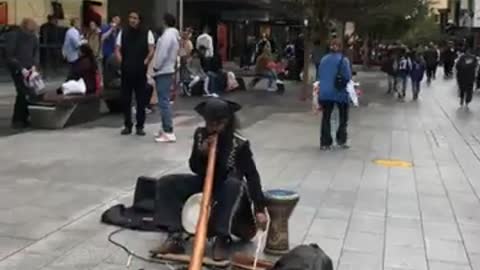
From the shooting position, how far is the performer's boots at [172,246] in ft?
19.4

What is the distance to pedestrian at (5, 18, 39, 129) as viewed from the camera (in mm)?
12547

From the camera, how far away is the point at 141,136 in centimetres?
1218

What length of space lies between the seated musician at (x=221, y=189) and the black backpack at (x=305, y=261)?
1157 millimetres

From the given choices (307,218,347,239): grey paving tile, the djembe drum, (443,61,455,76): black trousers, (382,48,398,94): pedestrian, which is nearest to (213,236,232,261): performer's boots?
the djembe drum

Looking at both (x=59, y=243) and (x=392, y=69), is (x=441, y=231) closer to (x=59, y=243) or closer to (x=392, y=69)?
(x=59, y=243)

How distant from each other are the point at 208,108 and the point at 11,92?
15068mm

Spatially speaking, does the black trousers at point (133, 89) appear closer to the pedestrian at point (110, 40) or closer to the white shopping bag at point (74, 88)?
the white shopping bag at point (74, 88)

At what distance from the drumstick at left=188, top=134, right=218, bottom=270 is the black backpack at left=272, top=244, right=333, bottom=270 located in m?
0.47

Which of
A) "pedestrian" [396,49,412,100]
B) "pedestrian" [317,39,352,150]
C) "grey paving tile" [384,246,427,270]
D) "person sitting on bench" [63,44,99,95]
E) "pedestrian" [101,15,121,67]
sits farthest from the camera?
"pedestrian" [396,49,412,100]

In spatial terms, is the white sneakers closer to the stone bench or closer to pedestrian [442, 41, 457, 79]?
the stone bench

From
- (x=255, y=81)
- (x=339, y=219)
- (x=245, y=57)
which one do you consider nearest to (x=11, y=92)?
(x=255, y=81)

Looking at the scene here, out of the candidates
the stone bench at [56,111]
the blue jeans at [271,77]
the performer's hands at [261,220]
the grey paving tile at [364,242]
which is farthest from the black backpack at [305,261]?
the blue jeans at [271,77]

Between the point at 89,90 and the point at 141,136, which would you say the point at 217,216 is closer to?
the point at 141,136

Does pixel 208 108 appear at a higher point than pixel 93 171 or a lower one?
higher
